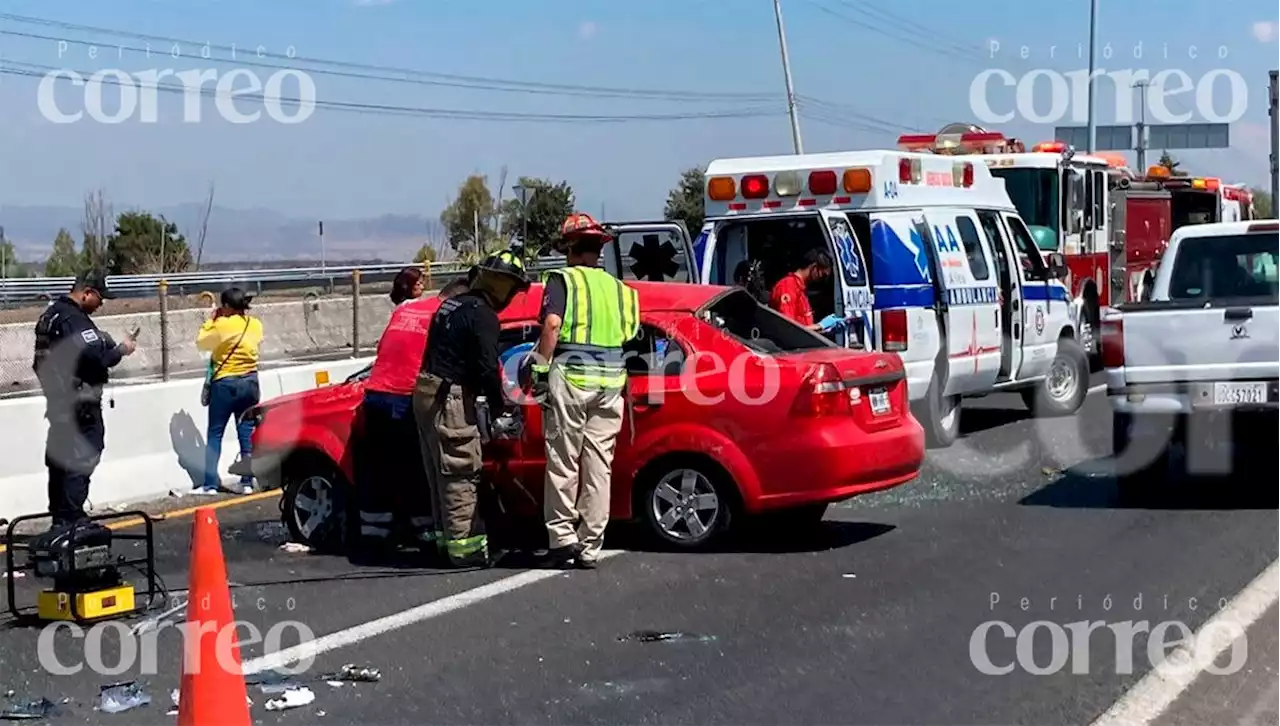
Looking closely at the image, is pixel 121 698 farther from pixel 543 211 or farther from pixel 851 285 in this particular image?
pixel 543 211

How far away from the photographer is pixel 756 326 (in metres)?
10.0

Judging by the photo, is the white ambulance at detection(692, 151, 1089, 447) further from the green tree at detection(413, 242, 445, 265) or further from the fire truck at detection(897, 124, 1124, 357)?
the green tree at detection(413, 242, 445, 265)

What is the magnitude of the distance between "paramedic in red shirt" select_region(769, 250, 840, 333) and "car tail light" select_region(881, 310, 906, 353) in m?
0.51

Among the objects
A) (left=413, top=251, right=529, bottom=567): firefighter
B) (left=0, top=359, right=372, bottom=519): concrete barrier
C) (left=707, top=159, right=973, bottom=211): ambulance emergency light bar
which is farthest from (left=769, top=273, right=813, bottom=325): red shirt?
(left=0, top=359, right=372, bottom=519): concrete barrier

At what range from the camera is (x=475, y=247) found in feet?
174

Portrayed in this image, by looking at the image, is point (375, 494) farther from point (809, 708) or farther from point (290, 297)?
point (290, 297)

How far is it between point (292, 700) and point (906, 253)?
7.91m

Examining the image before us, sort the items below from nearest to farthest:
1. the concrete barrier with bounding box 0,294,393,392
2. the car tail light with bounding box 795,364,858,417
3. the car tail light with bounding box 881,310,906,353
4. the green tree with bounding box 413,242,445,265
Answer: the car tail light with bounding box 795,364,858,417
the car tail light with bounding box 881,310,906,353
the concrete barrier with bounding box 0,294,393,392
the green tree with bounding box 413,242,445,265

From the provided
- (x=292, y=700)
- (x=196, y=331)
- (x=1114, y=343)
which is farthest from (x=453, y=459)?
(x=196, y=331)

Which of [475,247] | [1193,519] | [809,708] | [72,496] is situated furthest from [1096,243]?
[475,247]

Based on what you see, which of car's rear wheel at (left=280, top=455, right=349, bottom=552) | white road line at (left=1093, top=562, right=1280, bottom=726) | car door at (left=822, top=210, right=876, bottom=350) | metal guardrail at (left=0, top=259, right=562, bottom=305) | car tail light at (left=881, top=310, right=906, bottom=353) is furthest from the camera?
metal guardrail at (left=0, top=259, right=562, bottom=305)

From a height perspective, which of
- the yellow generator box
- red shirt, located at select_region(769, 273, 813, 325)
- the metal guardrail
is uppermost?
the metal guardrail

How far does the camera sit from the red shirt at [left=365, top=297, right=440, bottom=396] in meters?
9.67

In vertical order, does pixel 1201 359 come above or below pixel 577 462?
above
